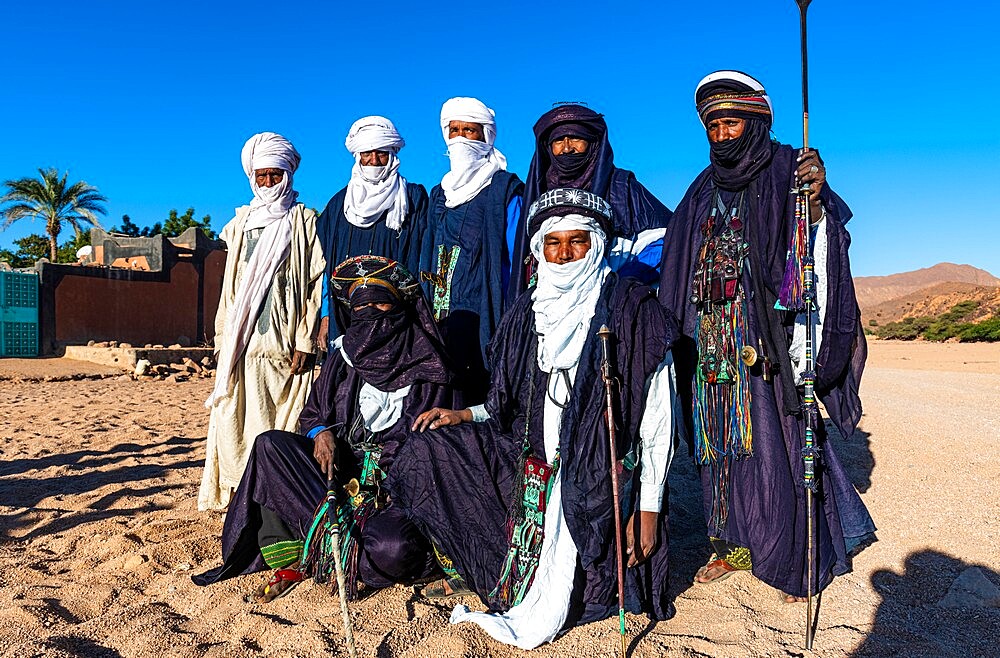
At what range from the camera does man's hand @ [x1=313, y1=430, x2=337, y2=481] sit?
10.7ft

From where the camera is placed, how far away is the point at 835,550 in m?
3.04

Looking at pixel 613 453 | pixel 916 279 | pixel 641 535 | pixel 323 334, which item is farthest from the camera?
pixel 916 279

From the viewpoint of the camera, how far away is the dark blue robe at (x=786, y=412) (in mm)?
2982

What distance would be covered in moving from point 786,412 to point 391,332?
1.71 m

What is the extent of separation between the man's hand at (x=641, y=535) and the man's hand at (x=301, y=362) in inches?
88.4

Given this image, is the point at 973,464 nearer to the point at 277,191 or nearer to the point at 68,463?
the point at 277,191

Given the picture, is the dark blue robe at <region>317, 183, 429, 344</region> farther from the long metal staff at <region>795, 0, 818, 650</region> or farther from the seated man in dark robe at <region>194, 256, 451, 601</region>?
the long metal staff at <region>795, 0, 818, 650</region>

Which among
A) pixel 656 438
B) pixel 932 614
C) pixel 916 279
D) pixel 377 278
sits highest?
pixel 916 279

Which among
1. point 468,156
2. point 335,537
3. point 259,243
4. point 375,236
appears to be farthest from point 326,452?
point 468,156

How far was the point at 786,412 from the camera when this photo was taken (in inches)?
119

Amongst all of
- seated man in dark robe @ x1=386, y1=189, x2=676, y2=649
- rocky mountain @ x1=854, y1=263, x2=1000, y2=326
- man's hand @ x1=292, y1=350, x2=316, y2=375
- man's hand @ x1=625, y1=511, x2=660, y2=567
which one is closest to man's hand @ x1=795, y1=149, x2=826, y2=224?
Answer: seated man in dark robe @ x1=386, y1=189, x2=676, y2=649

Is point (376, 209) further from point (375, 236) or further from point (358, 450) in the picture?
point (358, 450)

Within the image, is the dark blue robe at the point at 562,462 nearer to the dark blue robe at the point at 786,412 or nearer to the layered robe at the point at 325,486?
the layered robe at the point at 325,486

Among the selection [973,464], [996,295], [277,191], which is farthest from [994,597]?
[996,295]
